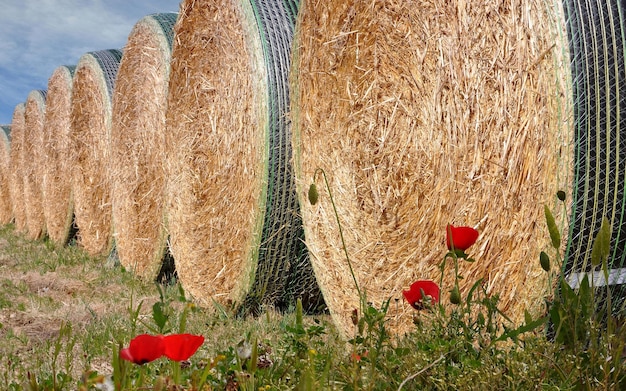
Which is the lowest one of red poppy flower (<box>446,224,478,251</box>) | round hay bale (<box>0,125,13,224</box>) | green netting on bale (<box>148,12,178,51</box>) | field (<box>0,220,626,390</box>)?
field (<box>0,220,626,390</box>)

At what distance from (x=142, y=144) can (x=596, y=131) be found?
15.5 feet

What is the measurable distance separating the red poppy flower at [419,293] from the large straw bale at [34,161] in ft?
30.3

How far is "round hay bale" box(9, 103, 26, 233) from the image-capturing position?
37.9ft

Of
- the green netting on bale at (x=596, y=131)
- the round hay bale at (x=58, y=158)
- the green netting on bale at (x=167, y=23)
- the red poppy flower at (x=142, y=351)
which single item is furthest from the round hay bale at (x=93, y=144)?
the red poppy flower at (x=142, y=351)

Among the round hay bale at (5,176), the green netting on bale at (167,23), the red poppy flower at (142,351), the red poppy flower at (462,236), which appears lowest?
the red poppy flower at (142,351)

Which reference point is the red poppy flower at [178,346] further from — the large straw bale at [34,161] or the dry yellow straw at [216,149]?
the large straw bale at [34,161]

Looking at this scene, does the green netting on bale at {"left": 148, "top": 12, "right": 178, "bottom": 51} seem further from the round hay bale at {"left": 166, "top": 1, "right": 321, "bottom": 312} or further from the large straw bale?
the large straw bale

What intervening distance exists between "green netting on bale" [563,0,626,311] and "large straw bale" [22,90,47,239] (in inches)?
357

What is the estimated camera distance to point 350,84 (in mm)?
3686

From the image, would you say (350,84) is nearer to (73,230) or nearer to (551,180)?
(551,180)

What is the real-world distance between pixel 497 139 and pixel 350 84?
1.24 m

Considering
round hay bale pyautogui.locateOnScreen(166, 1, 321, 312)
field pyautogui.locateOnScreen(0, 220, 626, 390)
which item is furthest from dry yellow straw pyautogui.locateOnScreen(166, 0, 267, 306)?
field pyautogui.locateOnScreen(0, 220, 626, 390)

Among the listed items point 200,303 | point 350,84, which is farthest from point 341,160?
point 200,303

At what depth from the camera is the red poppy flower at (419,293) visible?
72.6 inches
